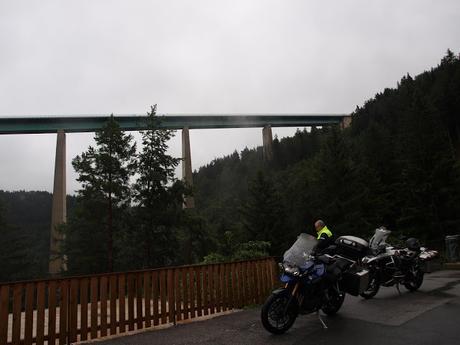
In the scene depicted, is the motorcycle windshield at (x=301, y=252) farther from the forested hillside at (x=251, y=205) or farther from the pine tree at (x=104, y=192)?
the pine tree at (x=104, y=192)

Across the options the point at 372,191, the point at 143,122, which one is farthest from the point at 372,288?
the point at 372,191

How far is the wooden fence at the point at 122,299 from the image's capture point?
579 centimetres

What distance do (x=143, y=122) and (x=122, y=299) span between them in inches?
1172

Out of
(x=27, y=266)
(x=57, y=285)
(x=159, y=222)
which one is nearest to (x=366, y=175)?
(x=159, y=222)

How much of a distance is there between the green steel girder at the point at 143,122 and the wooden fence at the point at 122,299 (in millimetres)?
23629

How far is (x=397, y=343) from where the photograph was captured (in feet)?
17.4

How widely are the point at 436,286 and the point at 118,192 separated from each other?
833 inches

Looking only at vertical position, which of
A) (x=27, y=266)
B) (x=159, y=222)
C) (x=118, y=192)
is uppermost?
(x=118, y=192)

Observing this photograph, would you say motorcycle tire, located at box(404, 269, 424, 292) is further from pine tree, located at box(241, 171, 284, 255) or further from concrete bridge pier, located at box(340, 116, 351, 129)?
concrete bridge pier, located at box(340, 116, 351, 129)

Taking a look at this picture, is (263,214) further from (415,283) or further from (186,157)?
(415,283)

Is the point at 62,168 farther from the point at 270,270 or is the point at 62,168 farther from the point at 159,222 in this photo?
the point at 270,270

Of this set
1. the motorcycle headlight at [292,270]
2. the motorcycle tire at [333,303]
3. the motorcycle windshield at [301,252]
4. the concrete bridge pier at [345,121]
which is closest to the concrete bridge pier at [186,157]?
the motorcycle tire at [333,303]

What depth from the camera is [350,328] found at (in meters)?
6.23

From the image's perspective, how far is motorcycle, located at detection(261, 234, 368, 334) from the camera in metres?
6.02
